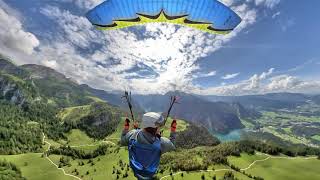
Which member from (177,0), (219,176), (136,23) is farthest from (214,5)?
(219,176)

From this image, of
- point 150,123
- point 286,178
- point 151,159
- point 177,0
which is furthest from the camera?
point 286,178

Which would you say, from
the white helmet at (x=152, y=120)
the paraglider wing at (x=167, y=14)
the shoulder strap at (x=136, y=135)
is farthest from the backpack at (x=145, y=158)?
the paraglider wing at (x=167, y=14)

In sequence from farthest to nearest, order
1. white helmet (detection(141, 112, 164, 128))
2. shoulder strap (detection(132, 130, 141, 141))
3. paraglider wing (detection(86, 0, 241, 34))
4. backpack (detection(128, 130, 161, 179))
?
paraglider wing (detection(86, 0, 241, 34)), shoulder strap (detection(132, 130, 141, 141)), backpack (detection(128, 130, 161, 179)), white helmet (detection(141, 112, 164, 128))

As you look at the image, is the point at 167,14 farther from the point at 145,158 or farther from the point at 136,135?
the point at 145,158

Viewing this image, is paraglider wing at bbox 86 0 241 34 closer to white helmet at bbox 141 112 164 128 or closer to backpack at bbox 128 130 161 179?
white helmet at bbox 141 112 164 128

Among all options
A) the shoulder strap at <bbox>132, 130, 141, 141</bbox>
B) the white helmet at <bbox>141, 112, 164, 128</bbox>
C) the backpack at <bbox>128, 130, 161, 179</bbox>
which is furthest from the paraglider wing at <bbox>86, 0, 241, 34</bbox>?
the backpack at <bbox>128, 130, 161, 179</bbox>

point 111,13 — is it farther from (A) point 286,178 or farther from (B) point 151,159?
(A) point 286,178

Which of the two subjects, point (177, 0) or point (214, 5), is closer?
point (214, 5)
